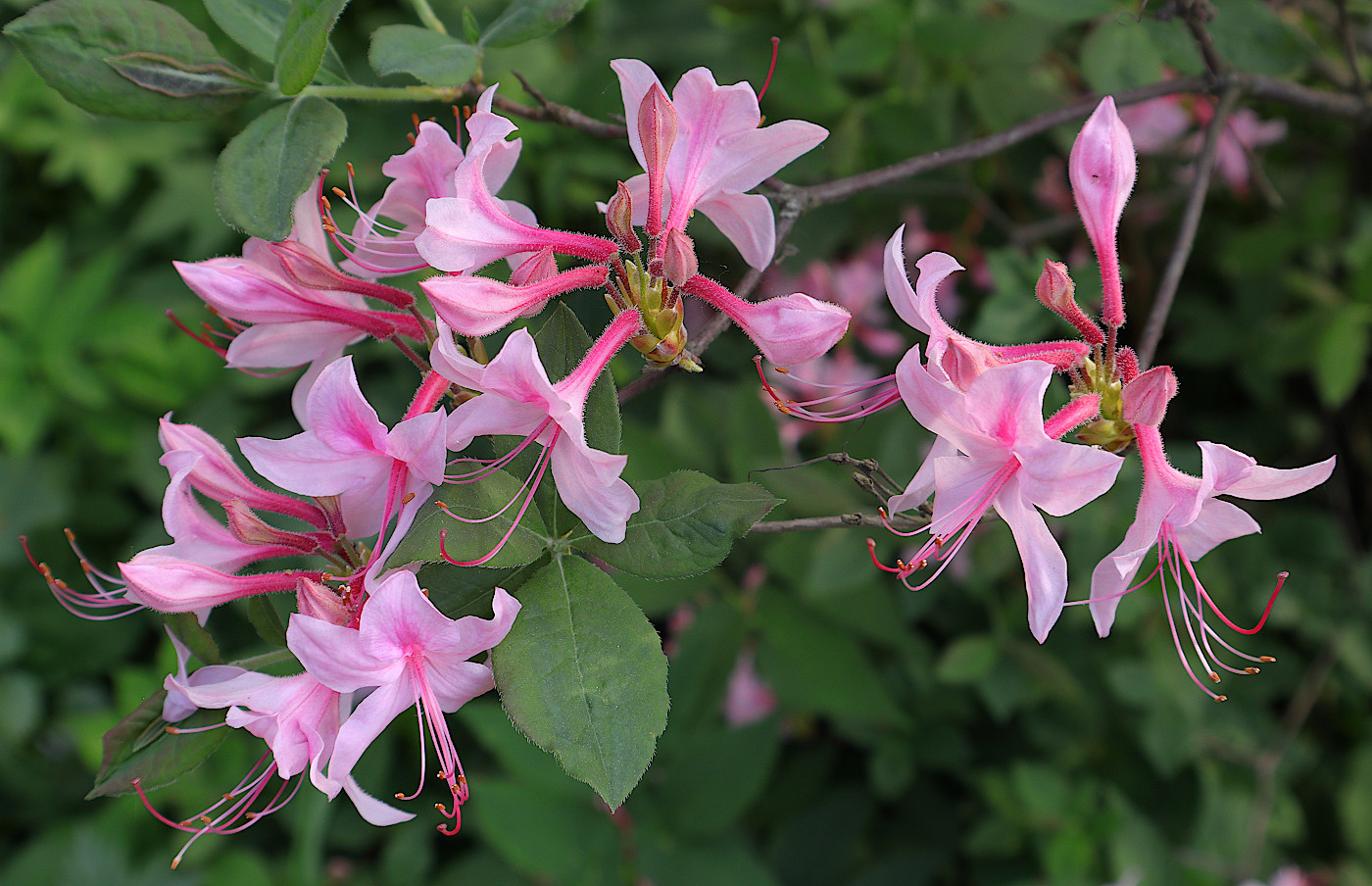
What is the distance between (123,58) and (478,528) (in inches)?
23.0

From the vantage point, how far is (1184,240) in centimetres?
117

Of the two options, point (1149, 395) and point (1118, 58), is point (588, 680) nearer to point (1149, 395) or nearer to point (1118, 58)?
point (1149, 395)

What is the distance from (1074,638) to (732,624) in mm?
728

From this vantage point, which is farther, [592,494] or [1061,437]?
[1061,437]

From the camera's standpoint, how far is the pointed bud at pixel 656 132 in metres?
0.82

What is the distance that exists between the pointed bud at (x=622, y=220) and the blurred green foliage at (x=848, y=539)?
655 mm

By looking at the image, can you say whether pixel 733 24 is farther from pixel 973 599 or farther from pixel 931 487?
pixel 931 487

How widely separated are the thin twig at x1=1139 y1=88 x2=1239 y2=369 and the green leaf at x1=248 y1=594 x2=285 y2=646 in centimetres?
88

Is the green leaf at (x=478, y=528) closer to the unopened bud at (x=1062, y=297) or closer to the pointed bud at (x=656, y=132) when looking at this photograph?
the pointed bud at (x=656, y=132)

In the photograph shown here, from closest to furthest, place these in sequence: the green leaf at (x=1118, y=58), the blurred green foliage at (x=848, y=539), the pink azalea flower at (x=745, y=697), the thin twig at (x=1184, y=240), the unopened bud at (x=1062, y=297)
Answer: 1. the unopened bud at (x=1062, y=297)
2. the thin twig at (x=1184, y=240)
3. the green leaf at (x=1118, y=58)
4. the blurred green foliage at (x=848, y=539)
5. the pink azalea flower at (x=745, y=697)

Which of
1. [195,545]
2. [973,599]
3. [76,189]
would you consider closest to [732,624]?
[973,599]

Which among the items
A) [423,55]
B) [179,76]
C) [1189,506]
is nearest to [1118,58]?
[1189,506]

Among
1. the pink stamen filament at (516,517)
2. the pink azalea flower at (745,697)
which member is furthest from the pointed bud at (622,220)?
the pink azalea flower at (745,697)

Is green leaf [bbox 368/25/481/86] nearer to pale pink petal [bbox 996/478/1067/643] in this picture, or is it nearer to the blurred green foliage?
the blurred green foliage
